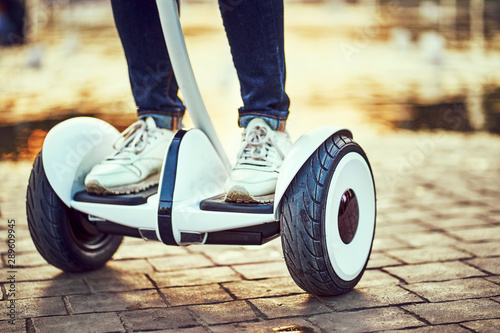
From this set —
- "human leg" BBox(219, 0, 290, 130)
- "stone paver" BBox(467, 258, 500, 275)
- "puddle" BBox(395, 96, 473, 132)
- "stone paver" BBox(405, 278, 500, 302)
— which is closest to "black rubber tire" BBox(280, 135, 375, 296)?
"human leg" BBox(219, 0, 290, 130)

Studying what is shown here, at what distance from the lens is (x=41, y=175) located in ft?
7.45

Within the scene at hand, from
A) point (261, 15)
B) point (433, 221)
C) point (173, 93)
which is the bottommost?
point (433, 221)

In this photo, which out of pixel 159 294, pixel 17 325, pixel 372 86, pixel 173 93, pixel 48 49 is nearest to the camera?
pixel 17 325

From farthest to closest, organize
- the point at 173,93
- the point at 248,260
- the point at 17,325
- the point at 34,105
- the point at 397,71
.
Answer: the point at 397,71 → the point at 34,105 → the point at 248,260 → the point at 173,93 → the point at 17,325

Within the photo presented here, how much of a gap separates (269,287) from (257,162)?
447 millimetres

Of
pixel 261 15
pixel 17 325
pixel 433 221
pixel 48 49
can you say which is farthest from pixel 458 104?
pixel 48 49

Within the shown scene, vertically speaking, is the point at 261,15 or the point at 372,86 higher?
the point at 261,15

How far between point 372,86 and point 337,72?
4.25ft

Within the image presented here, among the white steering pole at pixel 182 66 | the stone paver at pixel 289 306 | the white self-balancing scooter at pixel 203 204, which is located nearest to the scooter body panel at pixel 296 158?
the white self-balancing scooter at pixel 203 204

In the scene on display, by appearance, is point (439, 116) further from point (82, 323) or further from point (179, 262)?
point (82, 323)

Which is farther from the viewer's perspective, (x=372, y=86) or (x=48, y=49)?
(x=48, y=49)

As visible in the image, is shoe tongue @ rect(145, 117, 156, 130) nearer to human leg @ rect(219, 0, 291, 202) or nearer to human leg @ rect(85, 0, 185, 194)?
human leg @ rect(85, 0, 185, 194)

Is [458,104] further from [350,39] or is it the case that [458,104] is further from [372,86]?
[350,39]

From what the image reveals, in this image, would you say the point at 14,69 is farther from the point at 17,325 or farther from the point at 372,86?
the point at 17,325
